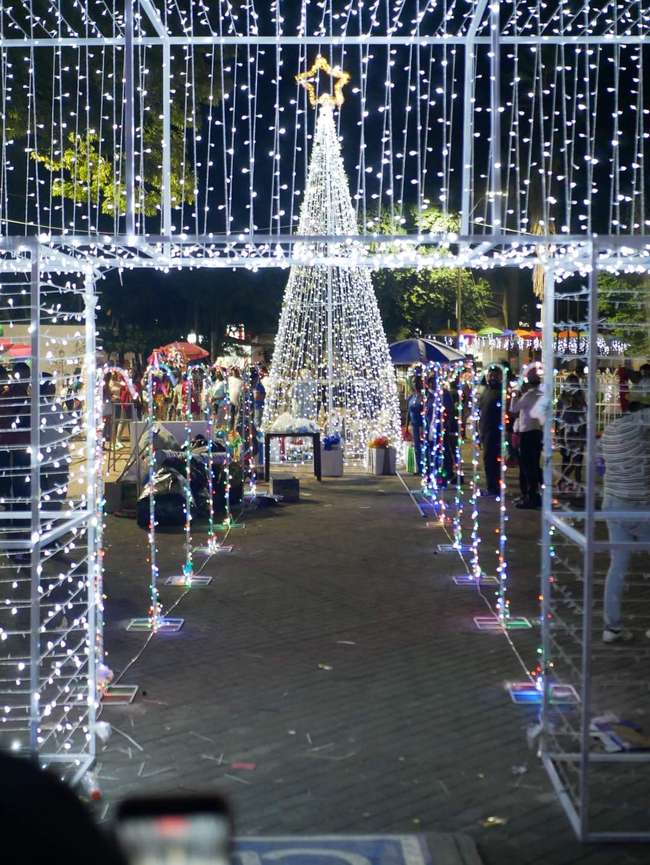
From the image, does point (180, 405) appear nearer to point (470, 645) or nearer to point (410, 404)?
point (410, 404)

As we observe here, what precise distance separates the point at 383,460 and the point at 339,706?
39.8 ft

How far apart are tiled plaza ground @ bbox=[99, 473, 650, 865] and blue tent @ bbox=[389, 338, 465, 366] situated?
40.3 feet

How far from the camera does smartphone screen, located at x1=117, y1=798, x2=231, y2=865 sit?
972mm

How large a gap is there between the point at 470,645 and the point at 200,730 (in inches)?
96.5

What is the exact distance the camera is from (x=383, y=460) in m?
18.0

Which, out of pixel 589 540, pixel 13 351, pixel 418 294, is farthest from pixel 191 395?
pixel 418 294

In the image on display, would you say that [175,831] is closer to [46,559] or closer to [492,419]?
[46,559]

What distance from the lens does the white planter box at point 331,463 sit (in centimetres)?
1750

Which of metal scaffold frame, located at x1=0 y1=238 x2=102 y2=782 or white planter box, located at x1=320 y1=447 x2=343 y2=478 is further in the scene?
white planter box, located at x1=320 y1=447 x2=343 y2=478

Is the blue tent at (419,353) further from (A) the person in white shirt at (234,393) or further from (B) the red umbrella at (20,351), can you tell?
(B) the red umbrella at (20,351)

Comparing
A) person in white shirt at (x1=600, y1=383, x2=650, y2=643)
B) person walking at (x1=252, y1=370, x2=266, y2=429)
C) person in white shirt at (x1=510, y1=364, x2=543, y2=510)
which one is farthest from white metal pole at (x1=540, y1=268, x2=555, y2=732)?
person walking at (x1=252, y1=370, x2=266, y2=429)

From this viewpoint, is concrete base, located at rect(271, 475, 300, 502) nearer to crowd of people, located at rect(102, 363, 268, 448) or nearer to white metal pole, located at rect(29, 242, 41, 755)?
crowd of people, located at rect(102, 363, 268, 448)

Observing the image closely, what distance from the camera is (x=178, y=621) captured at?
7918 millimetres

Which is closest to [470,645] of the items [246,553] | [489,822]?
[489,822]
